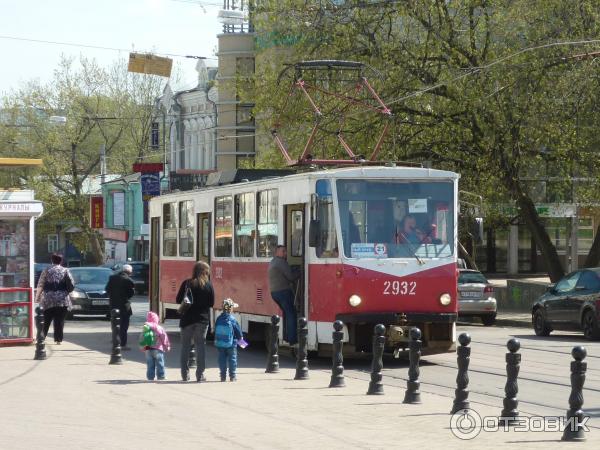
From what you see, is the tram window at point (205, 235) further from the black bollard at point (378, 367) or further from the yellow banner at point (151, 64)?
the yellow banner at point (151, 64)

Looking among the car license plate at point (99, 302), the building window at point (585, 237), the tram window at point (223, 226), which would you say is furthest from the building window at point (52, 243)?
the tram window at point (223, 226)

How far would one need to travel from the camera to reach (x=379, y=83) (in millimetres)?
35688

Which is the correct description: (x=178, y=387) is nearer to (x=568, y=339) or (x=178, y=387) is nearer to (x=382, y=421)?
(x=382, y=421)

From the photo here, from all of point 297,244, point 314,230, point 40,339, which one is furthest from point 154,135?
point 314,230

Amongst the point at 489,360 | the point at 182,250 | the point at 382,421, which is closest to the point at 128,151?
the point at 182,250

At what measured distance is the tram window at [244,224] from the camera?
2403 cm

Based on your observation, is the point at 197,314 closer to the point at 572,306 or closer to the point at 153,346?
the point at 153,346

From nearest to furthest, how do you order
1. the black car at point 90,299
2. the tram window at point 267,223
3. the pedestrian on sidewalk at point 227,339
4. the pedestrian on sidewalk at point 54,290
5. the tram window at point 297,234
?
1. the pedestrian on sidewalk at point 227,339
2. the tram window at point 297,234
3. the tram window at point 267,223
4. the pedestrian on sidewalk at point 54,290
5. the black car at point 90,299

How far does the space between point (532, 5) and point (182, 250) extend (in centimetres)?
1277

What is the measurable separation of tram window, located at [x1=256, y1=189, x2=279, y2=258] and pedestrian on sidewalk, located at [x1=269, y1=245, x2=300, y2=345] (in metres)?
1.00

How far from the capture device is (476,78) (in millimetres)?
35281

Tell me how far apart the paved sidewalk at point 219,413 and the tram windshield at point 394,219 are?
1.96m

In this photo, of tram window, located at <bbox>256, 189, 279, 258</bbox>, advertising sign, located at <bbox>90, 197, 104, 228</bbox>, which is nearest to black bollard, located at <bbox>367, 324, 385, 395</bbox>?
tram window, located at <bbox>256, 189, 279, 258</bbox>

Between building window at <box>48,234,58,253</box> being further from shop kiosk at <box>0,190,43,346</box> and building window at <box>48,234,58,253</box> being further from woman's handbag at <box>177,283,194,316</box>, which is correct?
woman's handbag at <box>177,283,194,316</box>
